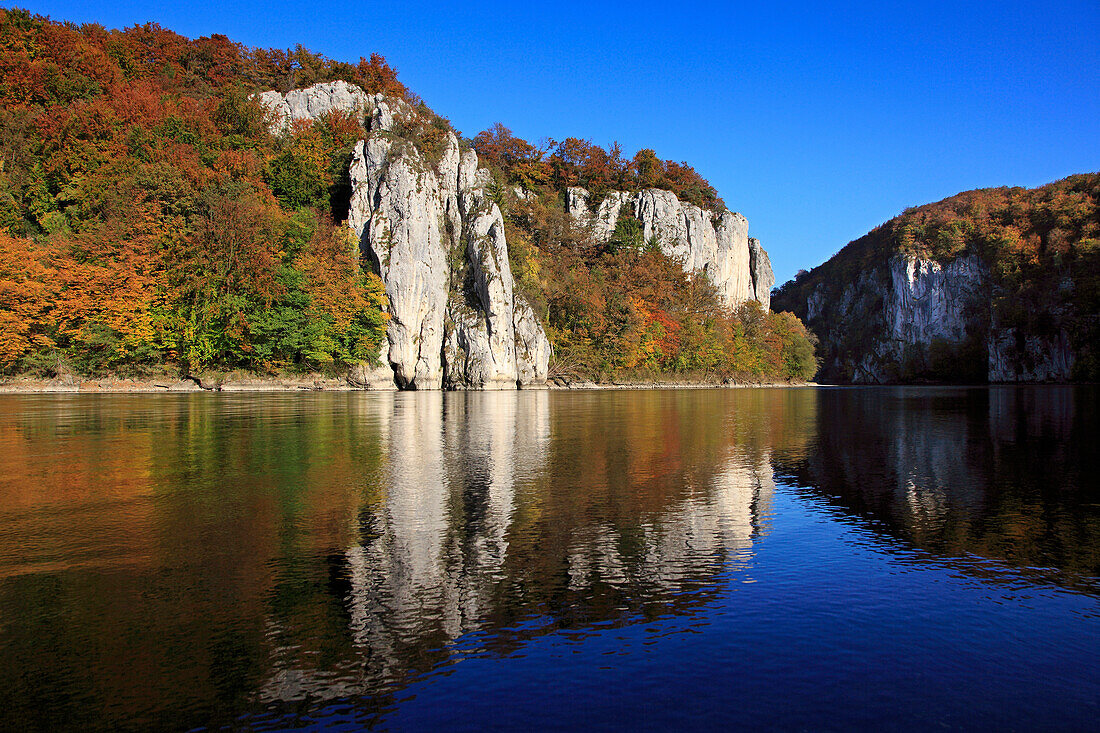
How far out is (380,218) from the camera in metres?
57.6

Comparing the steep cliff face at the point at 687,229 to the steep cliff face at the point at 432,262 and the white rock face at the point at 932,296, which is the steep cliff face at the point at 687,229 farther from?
the steep cliff face at the point at 432,262

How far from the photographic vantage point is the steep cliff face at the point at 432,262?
57.3 meters

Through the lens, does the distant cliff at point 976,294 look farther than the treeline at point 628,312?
Yes

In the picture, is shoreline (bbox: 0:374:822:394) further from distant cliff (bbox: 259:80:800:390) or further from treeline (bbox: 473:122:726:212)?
treeline (bbox: 473:122:726:212)

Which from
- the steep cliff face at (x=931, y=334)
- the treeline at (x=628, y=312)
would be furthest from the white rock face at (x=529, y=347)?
the steep cliff face at (x=931, y=334)

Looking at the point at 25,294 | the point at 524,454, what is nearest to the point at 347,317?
the point at 25,294

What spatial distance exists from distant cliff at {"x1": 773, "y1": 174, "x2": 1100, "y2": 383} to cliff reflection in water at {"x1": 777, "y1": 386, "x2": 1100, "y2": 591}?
3243 inches

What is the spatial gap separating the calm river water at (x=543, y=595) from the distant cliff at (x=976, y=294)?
9442 centimetres

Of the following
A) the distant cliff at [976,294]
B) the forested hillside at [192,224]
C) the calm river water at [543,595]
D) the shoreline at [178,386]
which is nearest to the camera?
the calm river water at [543,595]

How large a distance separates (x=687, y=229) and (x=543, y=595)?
328 ft

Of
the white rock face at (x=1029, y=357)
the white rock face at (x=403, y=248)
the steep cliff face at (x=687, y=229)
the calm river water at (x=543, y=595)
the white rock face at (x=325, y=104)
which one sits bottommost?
the calm river water at (x=543, y=595)

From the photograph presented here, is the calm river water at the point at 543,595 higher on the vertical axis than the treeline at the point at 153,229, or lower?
lower

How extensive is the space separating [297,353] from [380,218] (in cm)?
1461

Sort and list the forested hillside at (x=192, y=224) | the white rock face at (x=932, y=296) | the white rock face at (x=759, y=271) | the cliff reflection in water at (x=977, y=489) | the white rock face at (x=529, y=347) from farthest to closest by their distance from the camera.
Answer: the white rock face at (x=759, y=271) < the white rock face at (x=932, y=296) < the white rock face at (x=529, y=347) < the forested hillside at (x=192, y=224) < the cliff reflection in water at (x=977, y=489)
